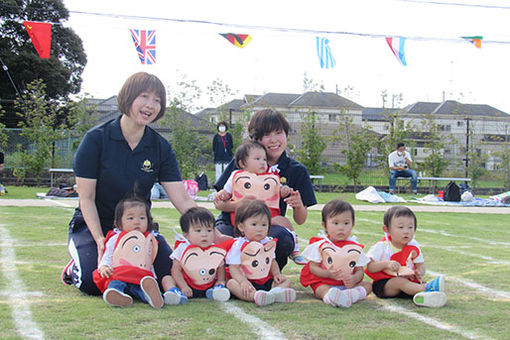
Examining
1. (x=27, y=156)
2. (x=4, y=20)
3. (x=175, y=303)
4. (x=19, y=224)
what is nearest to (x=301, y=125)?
(x=27, y=156)

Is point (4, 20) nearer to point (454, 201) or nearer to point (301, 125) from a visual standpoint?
point (301, 125)

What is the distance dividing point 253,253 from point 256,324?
2.64 feet

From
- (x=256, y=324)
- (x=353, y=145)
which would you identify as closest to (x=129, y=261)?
(x=256, y=324)

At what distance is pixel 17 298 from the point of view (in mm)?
3494

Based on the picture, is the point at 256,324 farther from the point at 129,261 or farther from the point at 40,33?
the point at 40,33

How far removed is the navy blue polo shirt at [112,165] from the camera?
393 cm

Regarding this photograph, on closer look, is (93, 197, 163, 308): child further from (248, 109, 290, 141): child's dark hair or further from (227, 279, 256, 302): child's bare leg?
(248, 109, 290, 141): child's dark hair

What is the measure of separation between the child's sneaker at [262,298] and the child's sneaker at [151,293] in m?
0.59

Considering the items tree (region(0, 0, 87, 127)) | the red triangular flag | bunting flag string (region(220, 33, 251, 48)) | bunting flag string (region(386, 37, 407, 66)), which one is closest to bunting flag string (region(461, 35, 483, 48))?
bunting flag string (region(386, 37, 407, 66))

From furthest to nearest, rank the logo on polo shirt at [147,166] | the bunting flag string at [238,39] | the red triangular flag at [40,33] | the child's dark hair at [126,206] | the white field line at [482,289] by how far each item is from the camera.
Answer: the bunting flag string at [238,39], the red triangular flag at [40,33], the logo on polo shirt at [147,166], the white field line at [482,289], the child's dark hair at [126,206]

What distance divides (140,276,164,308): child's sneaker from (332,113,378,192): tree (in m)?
16.2

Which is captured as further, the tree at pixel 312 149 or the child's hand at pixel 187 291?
the tree at pixel 312 149

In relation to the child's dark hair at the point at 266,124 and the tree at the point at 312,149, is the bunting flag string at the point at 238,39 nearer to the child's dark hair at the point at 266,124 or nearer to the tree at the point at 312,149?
the tree at the point at 312,149

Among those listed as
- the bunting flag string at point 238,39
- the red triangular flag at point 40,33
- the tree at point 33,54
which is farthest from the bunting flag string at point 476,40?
the tree at point 33,54
